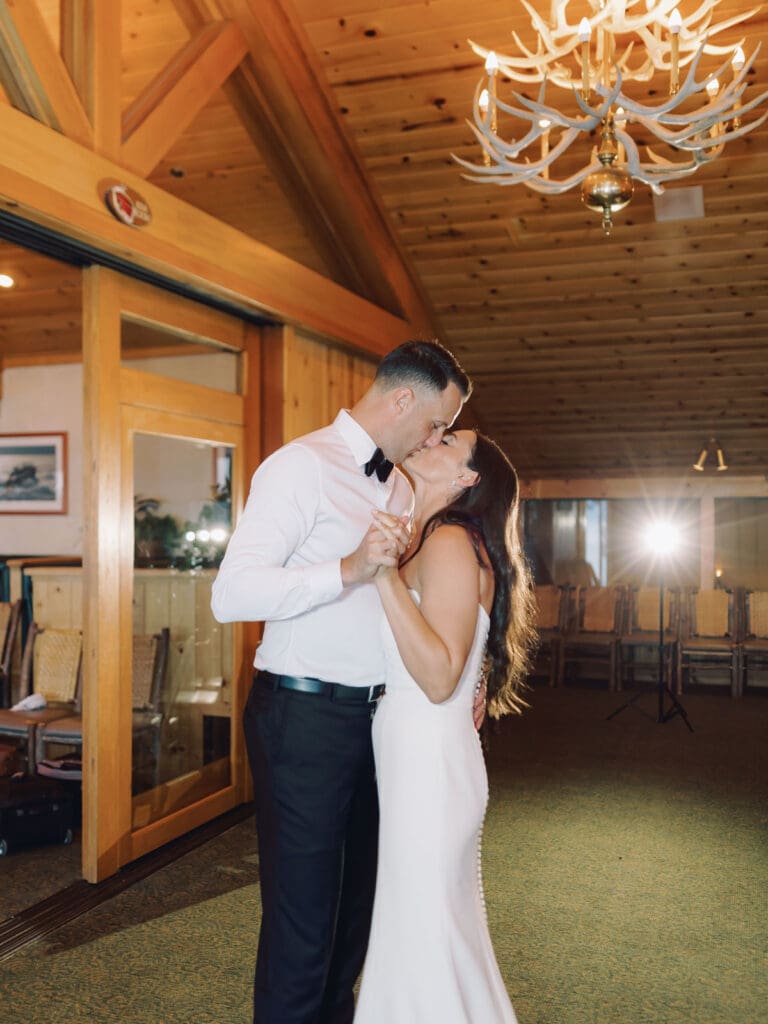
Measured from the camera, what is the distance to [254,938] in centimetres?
321

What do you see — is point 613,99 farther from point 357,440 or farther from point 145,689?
point 145,689

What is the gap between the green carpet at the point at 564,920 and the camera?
2787 mm

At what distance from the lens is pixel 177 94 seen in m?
4.21

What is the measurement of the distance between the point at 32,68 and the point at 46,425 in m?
5.17

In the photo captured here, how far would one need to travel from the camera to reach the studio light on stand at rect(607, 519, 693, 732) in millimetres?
6738

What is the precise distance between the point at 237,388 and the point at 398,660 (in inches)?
117

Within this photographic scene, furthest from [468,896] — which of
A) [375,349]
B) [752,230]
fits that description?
[752,230]

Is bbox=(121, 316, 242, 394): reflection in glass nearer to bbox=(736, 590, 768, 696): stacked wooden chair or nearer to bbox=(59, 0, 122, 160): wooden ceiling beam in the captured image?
bbox=(59, 0, 122, 160): wooden ceiling beam

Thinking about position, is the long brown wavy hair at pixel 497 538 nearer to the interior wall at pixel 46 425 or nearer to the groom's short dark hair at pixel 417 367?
the groom's short dark hair at pixel 417 367

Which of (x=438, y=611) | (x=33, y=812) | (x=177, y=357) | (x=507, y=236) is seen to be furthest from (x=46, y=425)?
(x=438, y=611)

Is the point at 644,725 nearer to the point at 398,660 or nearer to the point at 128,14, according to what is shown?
the point at 398,660

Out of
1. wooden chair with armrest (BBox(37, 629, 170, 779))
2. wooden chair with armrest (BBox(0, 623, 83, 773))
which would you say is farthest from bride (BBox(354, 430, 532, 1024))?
wooden chair with armrest (BBox(0, 623, 83, 773))

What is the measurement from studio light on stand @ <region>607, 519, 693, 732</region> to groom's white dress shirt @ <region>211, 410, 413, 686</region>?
466cm

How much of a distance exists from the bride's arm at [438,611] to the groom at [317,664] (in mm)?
138
